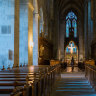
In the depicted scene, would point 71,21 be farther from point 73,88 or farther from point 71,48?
point 73,88

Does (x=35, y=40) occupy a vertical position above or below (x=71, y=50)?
above

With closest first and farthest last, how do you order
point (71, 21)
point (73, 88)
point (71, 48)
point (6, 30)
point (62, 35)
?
point (73, 88) → point (6, 30) → point (71, 48) → point (62, 35) → point (71, 21)

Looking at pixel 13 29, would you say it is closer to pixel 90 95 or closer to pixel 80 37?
pixel 90 95

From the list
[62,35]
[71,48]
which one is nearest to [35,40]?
[71,48]

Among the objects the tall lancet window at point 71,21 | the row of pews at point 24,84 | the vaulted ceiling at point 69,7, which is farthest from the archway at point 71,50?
the row of pews at point 24,84

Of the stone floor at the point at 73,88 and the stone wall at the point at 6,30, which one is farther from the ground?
the stone wall at the point at 6,30

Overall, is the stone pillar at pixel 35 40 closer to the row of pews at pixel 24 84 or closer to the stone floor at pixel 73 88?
the stone floor at pixel 73 88

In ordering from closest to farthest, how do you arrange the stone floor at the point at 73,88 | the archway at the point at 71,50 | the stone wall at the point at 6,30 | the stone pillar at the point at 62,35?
the stone floor at the point at 73,88 < the stone wall at the point at 6,30 < the stone pillar at the point at 62,35 < the archway at the point at 71,50

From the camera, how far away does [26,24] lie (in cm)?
1268

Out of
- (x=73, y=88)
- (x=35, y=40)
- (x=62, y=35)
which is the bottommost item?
(x=73, y=88)

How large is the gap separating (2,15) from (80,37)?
32.4 metres

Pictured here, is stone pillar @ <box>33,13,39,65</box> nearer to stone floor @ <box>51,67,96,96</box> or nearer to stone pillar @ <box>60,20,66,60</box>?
→ stone floor @ <box>51,67,96,96</box>

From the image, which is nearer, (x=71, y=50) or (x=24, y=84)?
(x=24, y=84)

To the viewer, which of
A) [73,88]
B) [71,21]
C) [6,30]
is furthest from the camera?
[71,21]
